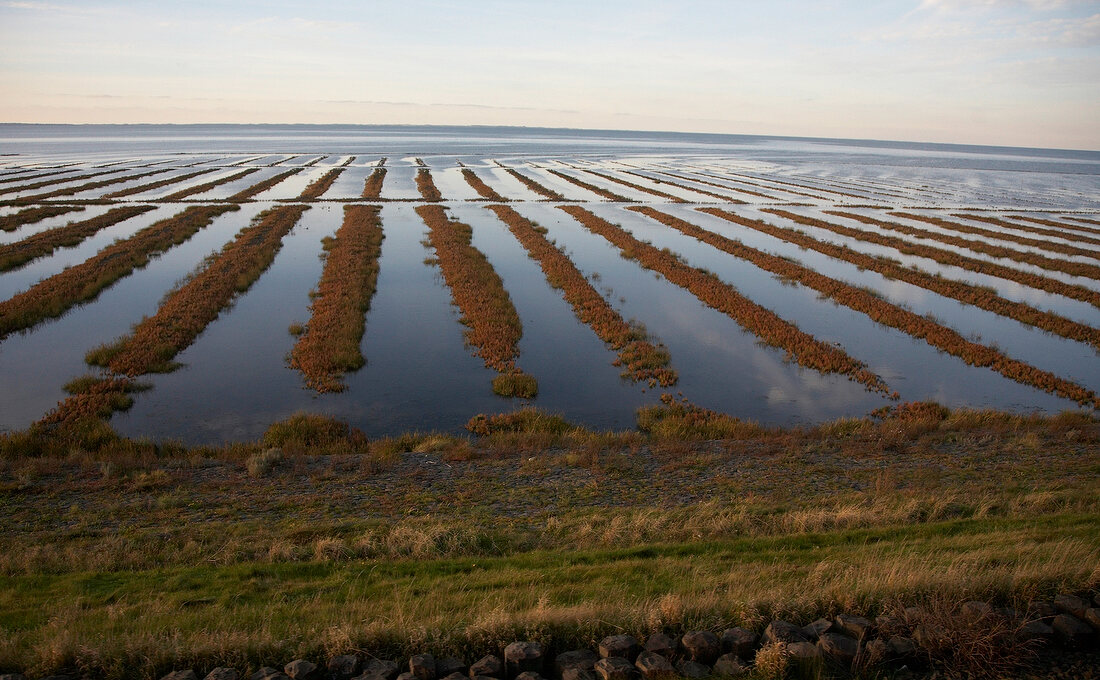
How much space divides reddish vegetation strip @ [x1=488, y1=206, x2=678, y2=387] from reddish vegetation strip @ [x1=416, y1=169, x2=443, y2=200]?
2380 cm

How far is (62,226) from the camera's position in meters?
42.3

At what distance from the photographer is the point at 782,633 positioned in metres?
6.32

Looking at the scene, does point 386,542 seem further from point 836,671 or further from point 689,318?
point 689,318

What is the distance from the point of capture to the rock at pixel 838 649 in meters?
6.10

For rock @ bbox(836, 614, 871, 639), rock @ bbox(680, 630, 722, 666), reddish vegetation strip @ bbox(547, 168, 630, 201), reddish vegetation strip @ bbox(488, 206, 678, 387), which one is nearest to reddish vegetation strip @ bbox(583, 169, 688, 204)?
reddish vegetation strip @ bbox(547, 168, 630, 201)

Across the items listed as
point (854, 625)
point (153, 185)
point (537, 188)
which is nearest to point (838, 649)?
point (854, 625)

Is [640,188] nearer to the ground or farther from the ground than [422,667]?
farther from the ground

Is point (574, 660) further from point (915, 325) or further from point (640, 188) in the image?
point (640, 188)

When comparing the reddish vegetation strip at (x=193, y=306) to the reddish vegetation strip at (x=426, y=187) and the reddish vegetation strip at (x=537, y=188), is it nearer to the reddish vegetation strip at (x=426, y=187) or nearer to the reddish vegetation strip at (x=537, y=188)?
the reddish vegetation strip at (x=426, y=187)

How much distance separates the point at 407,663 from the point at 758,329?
20870 mm

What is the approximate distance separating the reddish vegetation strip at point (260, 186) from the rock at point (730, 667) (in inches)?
2414

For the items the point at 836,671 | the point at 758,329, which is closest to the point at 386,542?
the point at 836,671

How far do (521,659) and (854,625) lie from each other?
10.6 feet

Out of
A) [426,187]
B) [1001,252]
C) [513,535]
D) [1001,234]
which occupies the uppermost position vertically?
[426,187]
